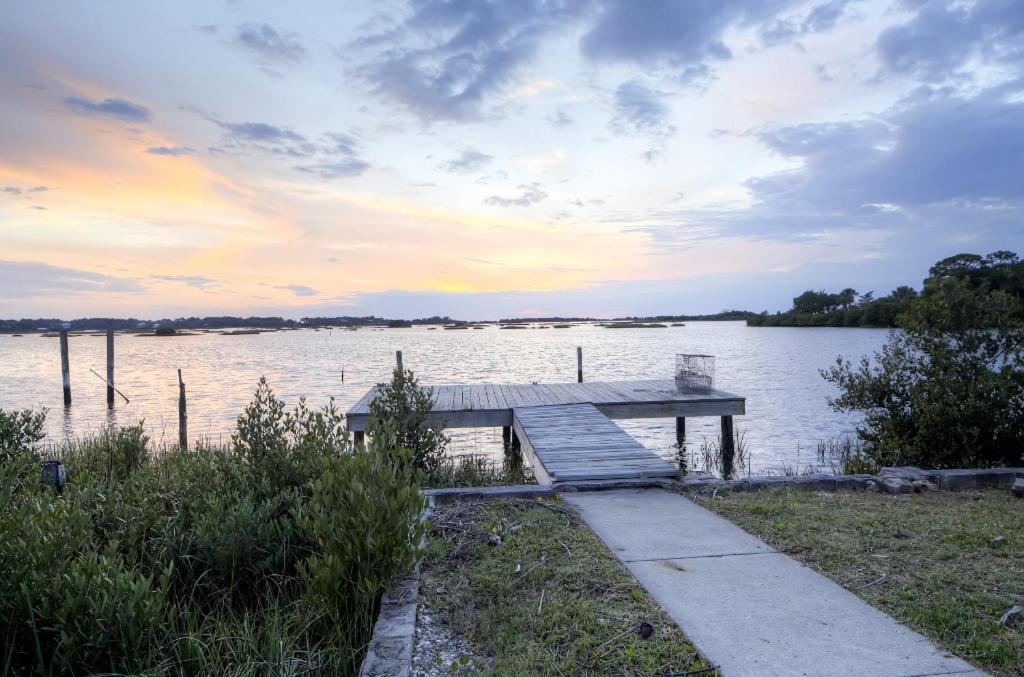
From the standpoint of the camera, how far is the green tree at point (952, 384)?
25.6 ft

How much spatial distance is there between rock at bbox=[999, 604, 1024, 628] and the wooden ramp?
347cm

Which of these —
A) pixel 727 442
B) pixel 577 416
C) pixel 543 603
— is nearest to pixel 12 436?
pixel 543 603

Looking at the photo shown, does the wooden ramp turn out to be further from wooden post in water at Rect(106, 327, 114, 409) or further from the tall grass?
wooden post in water at Rect(106, 327, 114, 409)

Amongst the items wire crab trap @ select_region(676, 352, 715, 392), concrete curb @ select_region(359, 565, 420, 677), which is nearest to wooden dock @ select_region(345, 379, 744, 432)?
wire crab trap @ select_region(676, 352, 715, 392)

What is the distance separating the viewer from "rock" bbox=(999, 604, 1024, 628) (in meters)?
3.34

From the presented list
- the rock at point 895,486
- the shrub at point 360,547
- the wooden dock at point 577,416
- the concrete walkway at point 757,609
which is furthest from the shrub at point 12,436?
the rock at point 895,486

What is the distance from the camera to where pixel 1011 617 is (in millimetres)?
3400

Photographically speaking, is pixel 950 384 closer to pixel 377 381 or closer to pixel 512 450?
pixel 512 450

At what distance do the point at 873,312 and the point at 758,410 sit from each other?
66466 mm

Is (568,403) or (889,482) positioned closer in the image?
(889,482)

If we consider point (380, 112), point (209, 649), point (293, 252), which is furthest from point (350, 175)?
point (209, 649)

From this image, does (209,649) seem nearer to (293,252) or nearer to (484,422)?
(484,422)

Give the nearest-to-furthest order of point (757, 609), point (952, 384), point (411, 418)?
1. point (757, 609)
2. point (952, 384)
3. point (411, 418)

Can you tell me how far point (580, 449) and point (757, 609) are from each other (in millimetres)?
4701
